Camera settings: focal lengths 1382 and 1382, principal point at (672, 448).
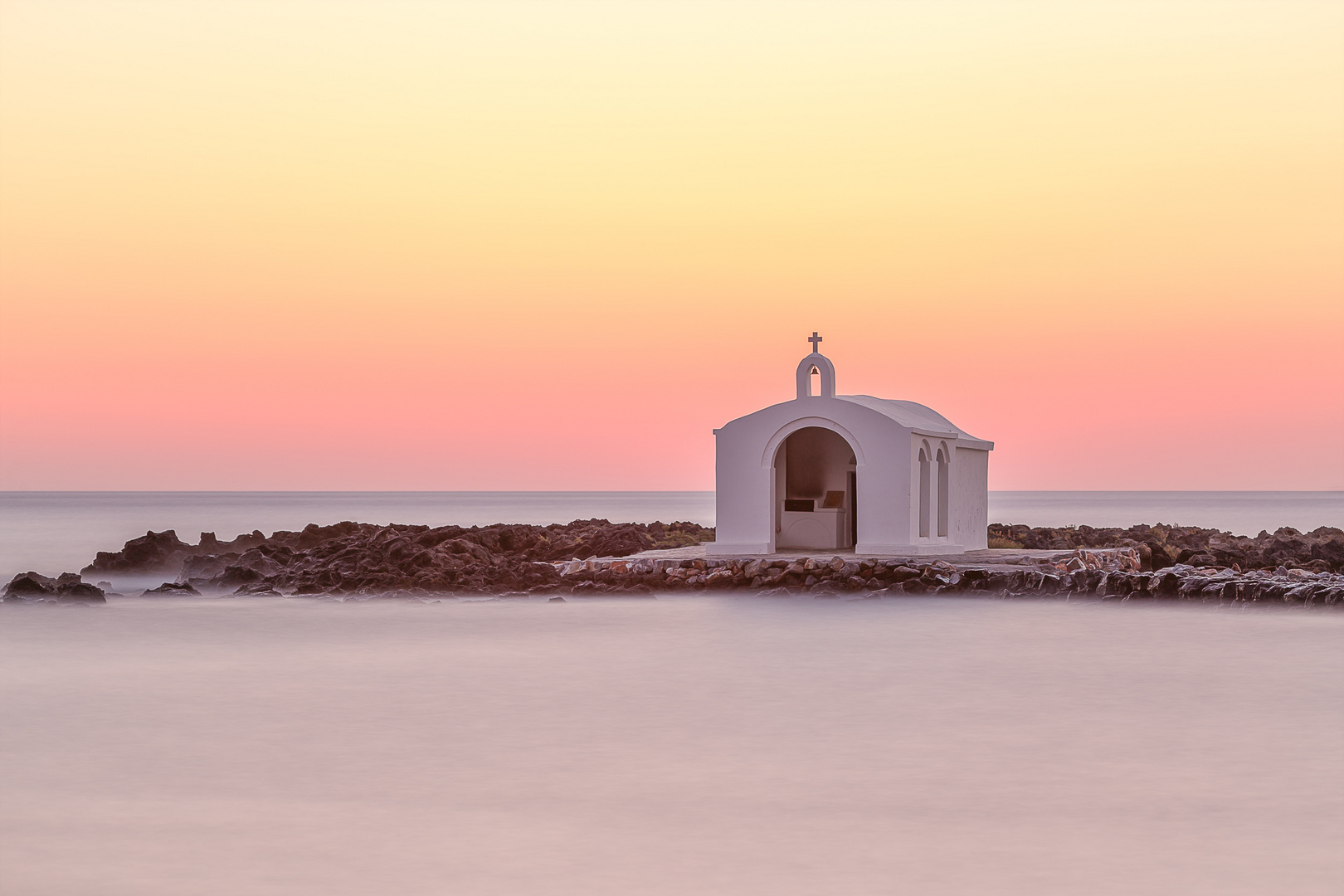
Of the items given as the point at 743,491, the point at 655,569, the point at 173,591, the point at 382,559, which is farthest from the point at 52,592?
the point at 743,491

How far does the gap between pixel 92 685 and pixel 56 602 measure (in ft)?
36.7

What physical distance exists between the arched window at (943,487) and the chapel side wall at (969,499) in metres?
0.13

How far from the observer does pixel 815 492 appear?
28.7m

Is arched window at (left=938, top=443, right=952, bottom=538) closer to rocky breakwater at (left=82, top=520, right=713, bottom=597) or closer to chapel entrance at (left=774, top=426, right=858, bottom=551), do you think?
chapel entrance at (left=774, top=426, right=858, bottom=551)

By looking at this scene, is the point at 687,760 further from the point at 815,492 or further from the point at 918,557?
the point at 815,492

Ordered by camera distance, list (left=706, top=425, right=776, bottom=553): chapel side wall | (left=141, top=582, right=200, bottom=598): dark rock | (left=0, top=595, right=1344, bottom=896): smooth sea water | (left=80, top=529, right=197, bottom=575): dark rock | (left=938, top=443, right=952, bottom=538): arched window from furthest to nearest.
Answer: (left=80, top=529, right=197, bottom=575): dark rock → (left=141, top=582, right=200, bottom=598): dark rock → (left=938, top=443, right=952, bottom=538): arched window → (left=706, top=425, right=776, bottom=553): chapel side wall → (left=0, top=595, right=1344, bottom=896): smooth sea water

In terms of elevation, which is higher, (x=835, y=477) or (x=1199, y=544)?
(x=835, y=477)

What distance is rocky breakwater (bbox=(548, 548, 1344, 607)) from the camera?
23516 mm

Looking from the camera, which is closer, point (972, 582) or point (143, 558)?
point (972, 582)

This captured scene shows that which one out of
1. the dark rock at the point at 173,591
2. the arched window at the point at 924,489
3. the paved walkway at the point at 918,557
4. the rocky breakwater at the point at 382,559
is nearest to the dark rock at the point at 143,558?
the rocky breakwater at the point at 382,559

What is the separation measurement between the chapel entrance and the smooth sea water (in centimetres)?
596

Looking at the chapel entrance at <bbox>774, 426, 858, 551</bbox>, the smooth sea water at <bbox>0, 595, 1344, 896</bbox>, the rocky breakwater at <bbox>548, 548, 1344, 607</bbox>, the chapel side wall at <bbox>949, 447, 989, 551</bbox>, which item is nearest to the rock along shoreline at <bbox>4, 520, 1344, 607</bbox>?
the rocky breakwater at <bbox>548, 548, 1344, 607</bbox>

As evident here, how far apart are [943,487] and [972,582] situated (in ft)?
12.8

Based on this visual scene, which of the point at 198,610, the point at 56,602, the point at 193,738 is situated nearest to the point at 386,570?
the point at 198,610
